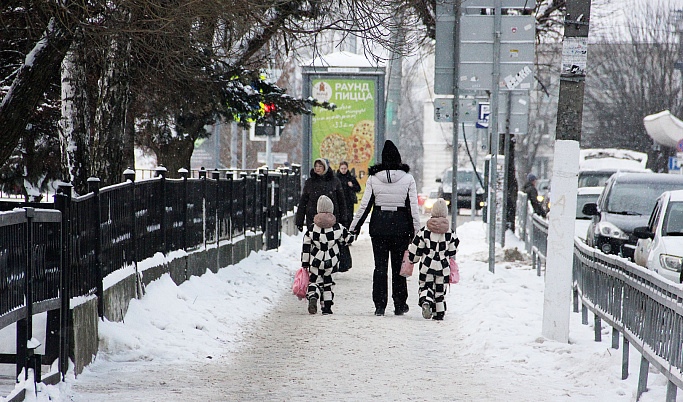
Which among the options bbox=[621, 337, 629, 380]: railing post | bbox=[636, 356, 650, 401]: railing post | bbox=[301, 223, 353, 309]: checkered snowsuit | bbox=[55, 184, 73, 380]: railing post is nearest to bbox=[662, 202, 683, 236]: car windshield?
bbox=[301, 223, 353, 309]: checkered snowsuit

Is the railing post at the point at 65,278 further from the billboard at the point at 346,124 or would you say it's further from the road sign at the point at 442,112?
the billboard at the point at 346,124

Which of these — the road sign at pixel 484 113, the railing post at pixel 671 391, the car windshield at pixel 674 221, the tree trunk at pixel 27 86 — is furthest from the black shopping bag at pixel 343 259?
the road sign at pixel 484 113

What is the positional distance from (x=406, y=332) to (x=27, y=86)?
15.7 feet

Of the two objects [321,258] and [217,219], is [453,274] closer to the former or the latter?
[321,258]

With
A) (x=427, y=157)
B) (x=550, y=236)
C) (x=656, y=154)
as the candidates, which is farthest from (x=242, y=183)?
(x=427, y=157)

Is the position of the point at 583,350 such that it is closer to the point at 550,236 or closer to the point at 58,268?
the point at 550,236

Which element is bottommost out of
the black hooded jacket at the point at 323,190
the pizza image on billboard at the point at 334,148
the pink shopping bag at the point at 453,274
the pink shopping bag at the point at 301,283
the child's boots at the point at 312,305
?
the child's boots at the point at 312,305

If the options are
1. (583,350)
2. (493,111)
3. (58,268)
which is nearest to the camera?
(58,268)

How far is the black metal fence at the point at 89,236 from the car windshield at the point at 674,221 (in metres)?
6.05

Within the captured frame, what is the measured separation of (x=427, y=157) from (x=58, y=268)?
7339 cm

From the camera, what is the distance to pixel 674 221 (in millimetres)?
11703

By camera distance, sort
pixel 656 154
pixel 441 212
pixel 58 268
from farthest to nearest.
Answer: pixel 656 154 → pixel 441 212 → pixel 58 268

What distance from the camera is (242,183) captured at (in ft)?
48.6

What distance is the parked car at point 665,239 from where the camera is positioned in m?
10.7
